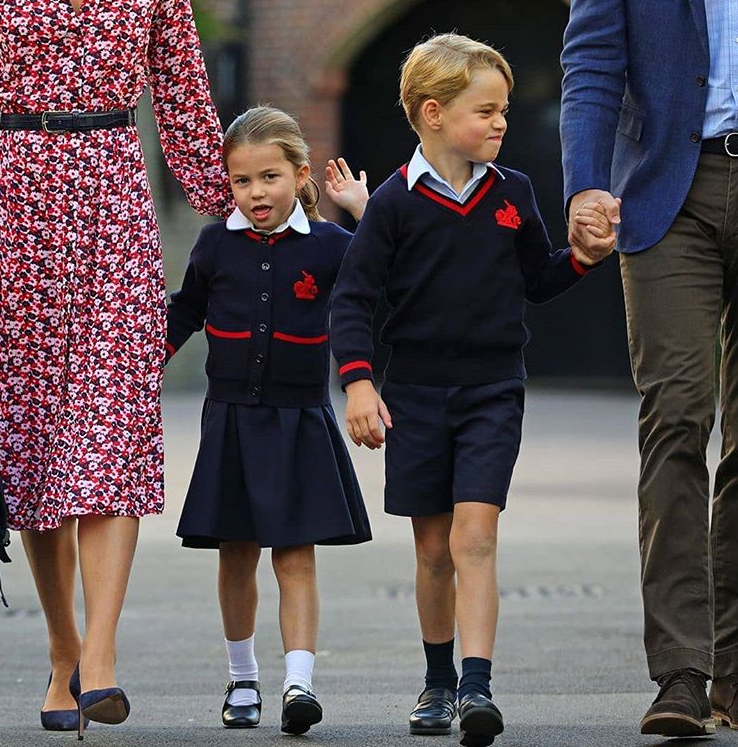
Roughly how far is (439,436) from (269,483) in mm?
A: 417

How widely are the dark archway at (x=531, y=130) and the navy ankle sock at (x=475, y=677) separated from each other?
45.6ft

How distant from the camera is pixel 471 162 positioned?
4.58m

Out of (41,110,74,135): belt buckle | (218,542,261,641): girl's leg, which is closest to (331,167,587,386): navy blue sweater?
(218,542,261,641): girl's leg

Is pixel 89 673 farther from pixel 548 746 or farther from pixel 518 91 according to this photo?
pixel 518 91

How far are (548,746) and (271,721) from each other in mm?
881

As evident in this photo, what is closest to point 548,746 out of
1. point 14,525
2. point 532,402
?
point 14,525

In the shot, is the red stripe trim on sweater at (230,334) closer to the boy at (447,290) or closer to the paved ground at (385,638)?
the boy at (447,290)

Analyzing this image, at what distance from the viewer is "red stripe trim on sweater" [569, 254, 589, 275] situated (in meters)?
4.47

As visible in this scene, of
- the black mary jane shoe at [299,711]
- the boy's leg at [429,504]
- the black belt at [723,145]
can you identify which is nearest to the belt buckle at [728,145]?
Result: the black belt at [723,145]

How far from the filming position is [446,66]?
4496 millimetres

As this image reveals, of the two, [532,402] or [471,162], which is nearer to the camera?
[471,162]

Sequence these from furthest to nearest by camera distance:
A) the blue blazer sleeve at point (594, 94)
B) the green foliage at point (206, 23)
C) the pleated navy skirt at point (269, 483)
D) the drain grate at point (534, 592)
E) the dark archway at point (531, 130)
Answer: the dark archway at point (531, 130) → the green foliage at point (206, 23) → the drain grate at point (534, 592) → the pleated navy skirt at point (269, 483) → the blue blazer sleeve at point (594, 94)

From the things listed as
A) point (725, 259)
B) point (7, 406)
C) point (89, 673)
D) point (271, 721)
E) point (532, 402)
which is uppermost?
point (725, 259)

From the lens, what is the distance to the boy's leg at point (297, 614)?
4473mm
